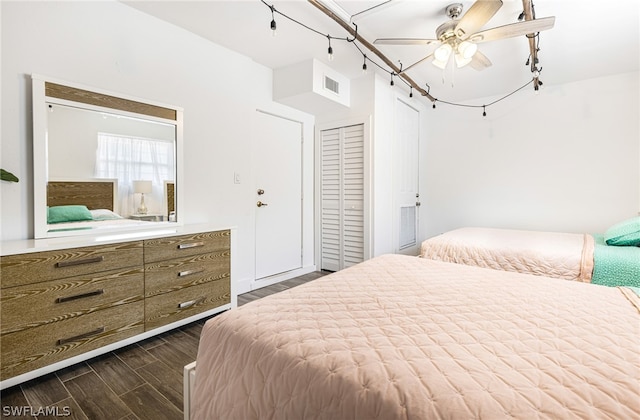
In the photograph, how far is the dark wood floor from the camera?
4.92 ft

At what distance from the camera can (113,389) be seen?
1.67m

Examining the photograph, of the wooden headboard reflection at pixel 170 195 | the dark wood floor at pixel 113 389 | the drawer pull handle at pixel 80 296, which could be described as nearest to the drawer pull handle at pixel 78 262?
the drawer pull handle at pixel 80 296

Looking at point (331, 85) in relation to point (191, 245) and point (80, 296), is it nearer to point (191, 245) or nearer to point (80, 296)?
point (191, 245)

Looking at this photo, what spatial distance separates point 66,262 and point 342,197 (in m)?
2.79

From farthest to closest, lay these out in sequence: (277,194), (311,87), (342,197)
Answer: (342,197) → (277,194) → (311,87)

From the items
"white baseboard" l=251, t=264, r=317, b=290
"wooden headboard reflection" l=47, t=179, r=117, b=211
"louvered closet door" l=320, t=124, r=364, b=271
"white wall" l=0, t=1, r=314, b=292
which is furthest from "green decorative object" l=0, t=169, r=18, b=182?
"louvered closet door" l=320, t=124, r=364, b=271

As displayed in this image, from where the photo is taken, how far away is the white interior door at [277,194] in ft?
11.3

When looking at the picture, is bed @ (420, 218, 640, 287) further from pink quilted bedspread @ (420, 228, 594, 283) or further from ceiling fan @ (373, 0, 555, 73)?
ceiling fan @ (373, 0, 555, 73)

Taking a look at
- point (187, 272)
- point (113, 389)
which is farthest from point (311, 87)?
point (113, 389)

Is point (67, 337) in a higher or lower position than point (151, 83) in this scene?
lower

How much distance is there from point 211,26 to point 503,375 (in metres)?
3.06

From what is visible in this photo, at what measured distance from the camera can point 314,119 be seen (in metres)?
4.06

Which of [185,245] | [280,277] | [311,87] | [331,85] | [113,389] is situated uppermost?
[331,85]

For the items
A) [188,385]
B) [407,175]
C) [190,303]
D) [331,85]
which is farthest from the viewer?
[407,175]
